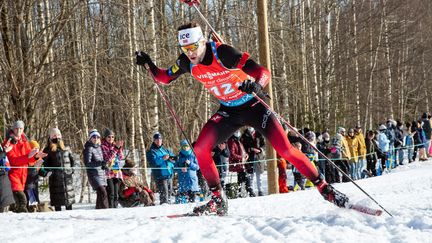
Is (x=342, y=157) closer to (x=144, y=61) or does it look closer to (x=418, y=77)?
(x=144, y=61)

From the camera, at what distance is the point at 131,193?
960cm

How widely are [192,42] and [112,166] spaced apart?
426 cm

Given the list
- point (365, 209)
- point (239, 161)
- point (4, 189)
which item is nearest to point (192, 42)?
point (365, 209)

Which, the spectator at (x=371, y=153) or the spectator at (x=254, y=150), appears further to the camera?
the spectator at (x=371, y=153)

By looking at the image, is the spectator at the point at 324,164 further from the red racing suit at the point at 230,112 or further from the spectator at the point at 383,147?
the red racing suit at the point at 230,112

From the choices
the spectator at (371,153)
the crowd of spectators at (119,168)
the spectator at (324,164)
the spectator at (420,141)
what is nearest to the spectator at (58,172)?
the crowd of spectators at (119,168)

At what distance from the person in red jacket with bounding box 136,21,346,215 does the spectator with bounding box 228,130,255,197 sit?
17.5ft

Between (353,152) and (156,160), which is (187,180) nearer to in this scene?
(156,160)

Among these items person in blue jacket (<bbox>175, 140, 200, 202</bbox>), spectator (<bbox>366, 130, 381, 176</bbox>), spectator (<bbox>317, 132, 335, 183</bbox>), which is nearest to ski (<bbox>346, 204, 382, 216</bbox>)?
person in blue jacket (<bbox>175, 140, 200, 202</bbox>)

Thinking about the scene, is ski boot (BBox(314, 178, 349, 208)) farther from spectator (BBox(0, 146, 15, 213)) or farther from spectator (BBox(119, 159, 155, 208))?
spectator (BBox(119, 159, 155, 208))

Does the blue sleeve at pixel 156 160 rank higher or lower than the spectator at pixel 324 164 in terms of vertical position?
higher

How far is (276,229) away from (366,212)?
3.41 ft

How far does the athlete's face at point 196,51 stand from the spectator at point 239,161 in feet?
18.8

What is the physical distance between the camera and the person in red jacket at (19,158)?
7.83 m
